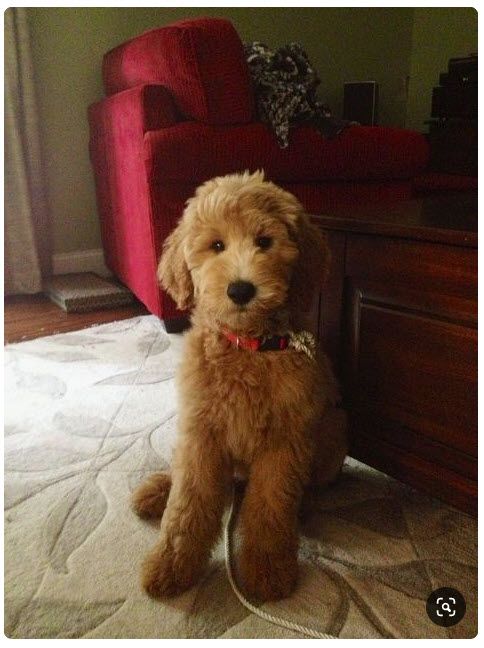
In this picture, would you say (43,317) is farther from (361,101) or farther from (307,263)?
(361,101)

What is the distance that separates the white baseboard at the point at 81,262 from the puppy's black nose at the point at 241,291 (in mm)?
2623

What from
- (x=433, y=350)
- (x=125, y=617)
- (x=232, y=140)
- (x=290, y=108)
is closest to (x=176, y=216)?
(x=232, y=140)

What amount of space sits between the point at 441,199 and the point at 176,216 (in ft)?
3.49

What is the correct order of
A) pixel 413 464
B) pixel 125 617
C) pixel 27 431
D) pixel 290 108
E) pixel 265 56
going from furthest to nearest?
pixel 265 56 < pixel 290 108 < pixel 27 431 < pixel 413 464 < pixel 125 617

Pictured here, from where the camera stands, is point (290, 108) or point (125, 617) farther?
point (290, 108)

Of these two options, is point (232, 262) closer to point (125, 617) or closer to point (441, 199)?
point (125, 617)

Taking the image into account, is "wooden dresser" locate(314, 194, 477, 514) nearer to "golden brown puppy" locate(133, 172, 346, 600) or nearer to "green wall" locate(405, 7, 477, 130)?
"golden brown puppy" locate(133, 172, 346, 600)

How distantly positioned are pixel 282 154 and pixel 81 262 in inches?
64.1

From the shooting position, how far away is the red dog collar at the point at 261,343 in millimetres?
1129

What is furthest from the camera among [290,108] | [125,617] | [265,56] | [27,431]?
[265,56]

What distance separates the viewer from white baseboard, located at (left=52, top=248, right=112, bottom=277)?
3414mm

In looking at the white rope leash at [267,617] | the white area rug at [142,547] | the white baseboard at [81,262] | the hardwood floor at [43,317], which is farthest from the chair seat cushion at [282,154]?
the white rope leash at [267,617]

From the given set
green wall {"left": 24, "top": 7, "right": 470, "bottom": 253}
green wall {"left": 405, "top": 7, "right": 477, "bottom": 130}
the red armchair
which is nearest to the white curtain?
green wall {"left": 24, "top": 7, "right": 470, "bottom": 253}

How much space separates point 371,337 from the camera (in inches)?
51.9
